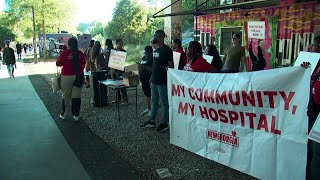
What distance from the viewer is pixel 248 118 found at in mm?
4125

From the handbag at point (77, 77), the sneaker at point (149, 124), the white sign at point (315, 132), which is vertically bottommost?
the sneaker at point (149, 124)

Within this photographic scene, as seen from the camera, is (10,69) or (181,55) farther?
(10,69)

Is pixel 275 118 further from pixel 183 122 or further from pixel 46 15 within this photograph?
pixel 46 15

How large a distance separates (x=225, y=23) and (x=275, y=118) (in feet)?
30.1

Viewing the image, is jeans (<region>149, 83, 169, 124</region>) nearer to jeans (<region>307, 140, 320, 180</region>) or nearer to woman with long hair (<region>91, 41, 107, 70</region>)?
jeans (<region>307, 140, 320, 180</region>)

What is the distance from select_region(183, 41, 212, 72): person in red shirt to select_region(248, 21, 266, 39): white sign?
9.55 ft

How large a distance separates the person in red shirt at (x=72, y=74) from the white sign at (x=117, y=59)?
1.58 m

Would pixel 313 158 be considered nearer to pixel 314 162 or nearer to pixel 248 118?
pixel 314 162

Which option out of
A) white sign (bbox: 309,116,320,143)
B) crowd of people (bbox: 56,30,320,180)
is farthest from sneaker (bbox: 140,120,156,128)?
white sign (bbox: 309,116,320,143)

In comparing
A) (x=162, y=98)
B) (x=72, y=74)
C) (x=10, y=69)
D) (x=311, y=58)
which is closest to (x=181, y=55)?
(x=162, y=98)

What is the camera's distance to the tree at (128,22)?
103 feet

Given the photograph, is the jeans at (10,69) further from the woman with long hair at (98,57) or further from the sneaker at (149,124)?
the sneaker at (149,124)

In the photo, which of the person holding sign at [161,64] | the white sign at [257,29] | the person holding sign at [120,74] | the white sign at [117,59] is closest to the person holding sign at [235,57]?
the white sign at [257,29]

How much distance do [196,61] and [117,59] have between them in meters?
4.02
